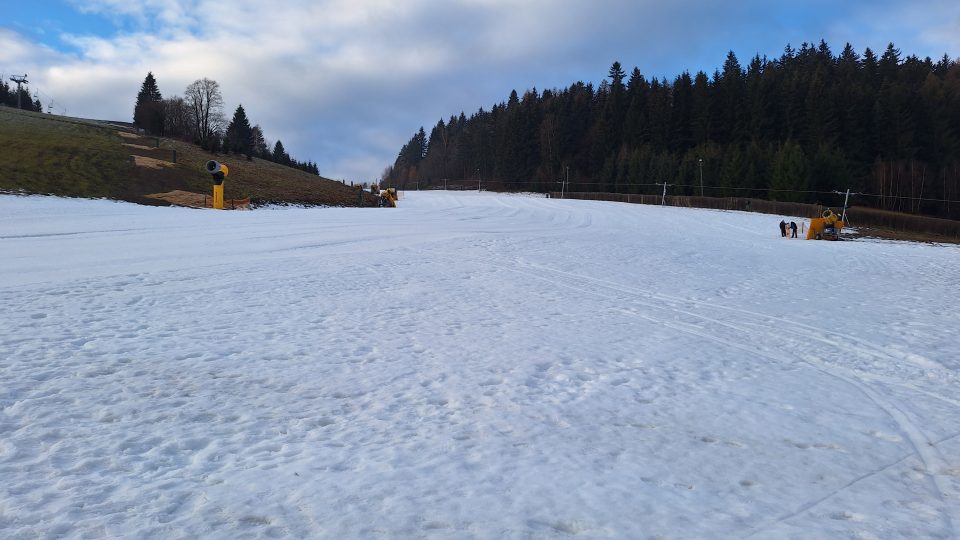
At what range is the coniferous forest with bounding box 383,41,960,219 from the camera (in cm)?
6962

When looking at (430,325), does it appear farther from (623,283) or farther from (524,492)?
(623,283)

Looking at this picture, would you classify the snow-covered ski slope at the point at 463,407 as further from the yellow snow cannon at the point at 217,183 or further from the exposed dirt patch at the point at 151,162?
the exposed dirt patch at the point at 151,162

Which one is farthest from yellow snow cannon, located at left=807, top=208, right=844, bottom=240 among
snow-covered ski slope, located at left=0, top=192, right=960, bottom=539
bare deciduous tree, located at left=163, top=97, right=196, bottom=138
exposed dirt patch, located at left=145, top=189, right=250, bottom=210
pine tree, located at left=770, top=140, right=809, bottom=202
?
bare deciduous tree, located at left=163, top=97, right=196, bottom=138

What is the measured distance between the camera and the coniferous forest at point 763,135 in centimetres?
6962

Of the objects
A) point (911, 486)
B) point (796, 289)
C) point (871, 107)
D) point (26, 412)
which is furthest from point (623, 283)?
point (871, 107)

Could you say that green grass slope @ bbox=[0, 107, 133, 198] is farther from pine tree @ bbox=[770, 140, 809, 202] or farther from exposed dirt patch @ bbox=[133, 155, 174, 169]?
pine tree @ bbox=[770, 140, 809, 202]

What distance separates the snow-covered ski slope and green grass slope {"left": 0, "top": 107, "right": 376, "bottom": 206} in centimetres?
2132

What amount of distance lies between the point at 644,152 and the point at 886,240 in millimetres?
62110

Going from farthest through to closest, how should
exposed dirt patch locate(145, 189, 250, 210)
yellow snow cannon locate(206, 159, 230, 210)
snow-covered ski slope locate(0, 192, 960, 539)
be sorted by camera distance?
exposed dirt patch locate(145, 189, 250, 210), yellow snow cannon locate(206, 159, 230, 210), snow-covered ski slope locate(0, 192, 960, 539)

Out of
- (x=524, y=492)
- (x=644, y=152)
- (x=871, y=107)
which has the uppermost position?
(x=871, y=107)

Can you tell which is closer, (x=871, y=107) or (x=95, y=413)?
(x=95, y=413)

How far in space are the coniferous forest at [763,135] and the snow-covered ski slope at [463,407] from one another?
54.0 metres

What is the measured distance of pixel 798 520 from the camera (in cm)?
333

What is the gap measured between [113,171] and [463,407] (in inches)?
1446
